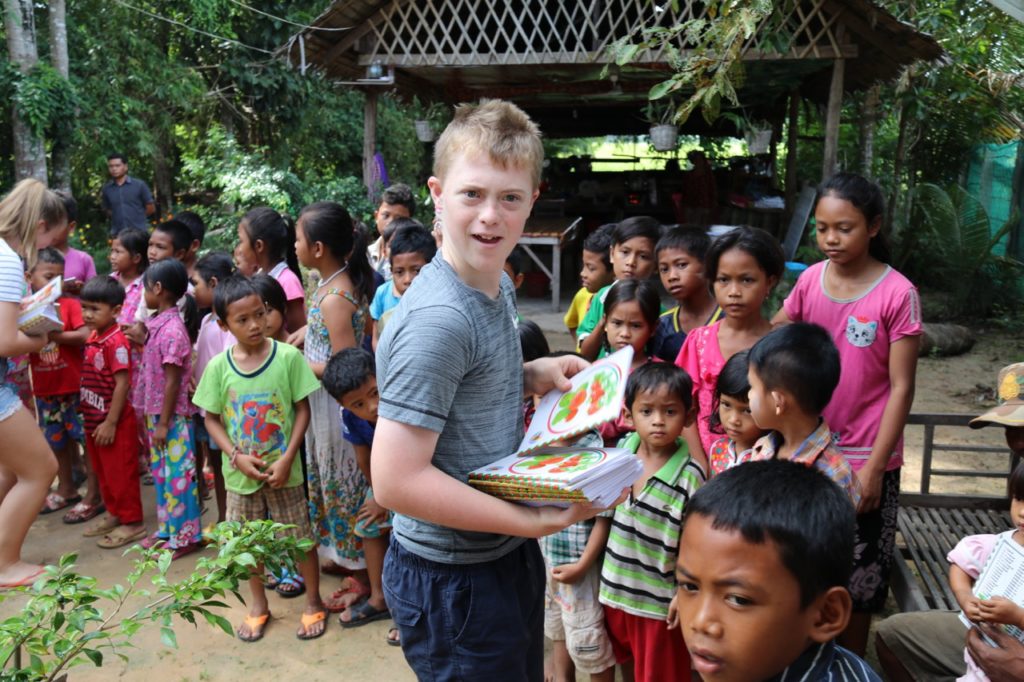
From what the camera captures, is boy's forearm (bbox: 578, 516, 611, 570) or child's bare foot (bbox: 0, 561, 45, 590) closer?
boy's forearm (bbox: 578, 516, 611, 570)

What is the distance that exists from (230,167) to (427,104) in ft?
9.20

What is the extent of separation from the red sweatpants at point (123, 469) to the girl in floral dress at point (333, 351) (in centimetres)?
131

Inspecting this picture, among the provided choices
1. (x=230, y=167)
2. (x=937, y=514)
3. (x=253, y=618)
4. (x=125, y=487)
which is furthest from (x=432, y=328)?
(x=230, y=167)

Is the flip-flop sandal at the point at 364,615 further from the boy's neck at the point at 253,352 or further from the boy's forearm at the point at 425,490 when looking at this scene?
the boy's forearm at the point at 425,490

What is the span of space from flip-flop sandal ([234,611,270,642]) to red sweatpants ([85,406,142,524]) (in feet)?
4.33

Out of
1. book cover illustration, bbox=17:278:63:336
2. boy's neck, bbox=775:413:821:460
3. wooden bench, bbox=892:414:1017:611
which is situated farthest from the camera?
book cover illustration, bbox=17:278:63:336

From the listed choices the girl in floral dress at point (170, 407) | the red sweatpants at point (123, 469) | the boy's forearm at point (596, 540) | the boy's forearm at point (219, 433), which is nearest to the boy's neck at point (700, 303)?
the boy's forearm at point (596, 540)

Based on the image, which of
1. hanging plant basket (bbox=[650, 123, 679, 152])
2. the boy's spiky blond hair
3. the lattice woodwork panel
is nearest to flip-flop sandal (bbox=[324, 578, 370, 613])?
the boy's spiky blond hair

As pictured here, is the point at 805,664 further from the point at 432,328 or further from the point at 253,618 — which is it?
the point at 253,618

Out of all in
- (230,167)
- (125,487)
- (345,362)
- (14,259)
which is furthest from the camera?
(230,167)

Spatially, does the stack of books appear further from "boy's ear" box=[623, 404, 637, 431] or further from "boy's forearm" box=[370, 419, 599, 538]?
"boy's ear" box=[623, 404, 637, 431]

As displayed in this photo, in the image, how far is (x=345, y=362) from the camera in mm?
3037

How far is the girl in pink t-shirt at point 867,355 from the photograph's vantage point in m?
2.53

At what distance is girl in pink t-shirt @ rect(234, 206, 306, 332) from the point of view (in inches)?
161
